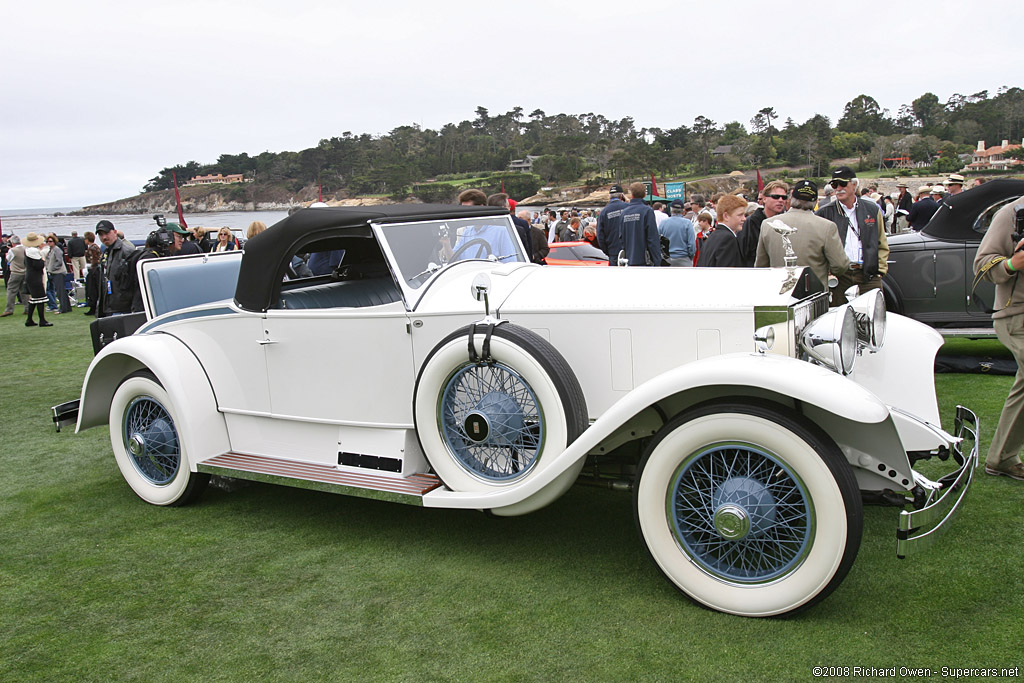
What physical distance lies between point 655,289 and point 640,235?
4053mm

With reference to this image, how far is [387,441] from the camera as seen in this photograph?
12.8ft

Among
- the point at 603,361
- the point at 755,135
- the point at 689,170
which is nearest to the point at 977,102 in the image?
the point at 755,135

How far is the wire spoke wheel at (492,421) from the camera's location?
3438 mm

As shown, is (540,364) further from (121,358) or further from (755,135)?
(755,135)

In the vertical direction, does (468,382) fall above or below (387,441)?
above

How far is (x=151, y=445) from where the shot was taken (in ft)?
15.1

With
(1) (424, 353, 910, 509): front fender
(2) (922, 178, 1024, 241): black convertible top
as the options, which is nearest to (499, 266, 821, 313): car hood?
(1) (424, 353, 910, 509): front fender

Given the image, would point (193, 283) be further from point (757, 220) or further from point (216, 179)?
point (216, 179)

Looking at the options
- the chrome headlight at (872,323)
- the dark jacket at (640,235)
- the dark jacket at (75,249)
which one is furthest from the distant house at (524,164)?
the chrome headlight at (872,323)

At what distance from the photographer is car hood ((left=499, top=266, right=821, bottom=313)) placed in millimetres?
3299

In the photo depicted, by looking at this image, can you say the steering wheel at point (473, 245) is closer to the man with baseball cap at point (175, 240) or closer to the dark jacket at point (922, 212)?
the man with baseball cap at point (175, 240)

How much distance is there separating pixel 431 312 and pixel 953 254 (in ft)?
19.6

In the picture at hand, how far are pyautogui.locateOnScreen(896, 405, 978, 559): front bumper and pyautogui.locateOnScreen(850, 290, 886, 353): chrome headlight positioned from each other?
0.51 meters

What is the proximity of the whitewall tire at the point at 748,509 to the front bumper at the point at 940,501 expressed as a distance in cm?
18
